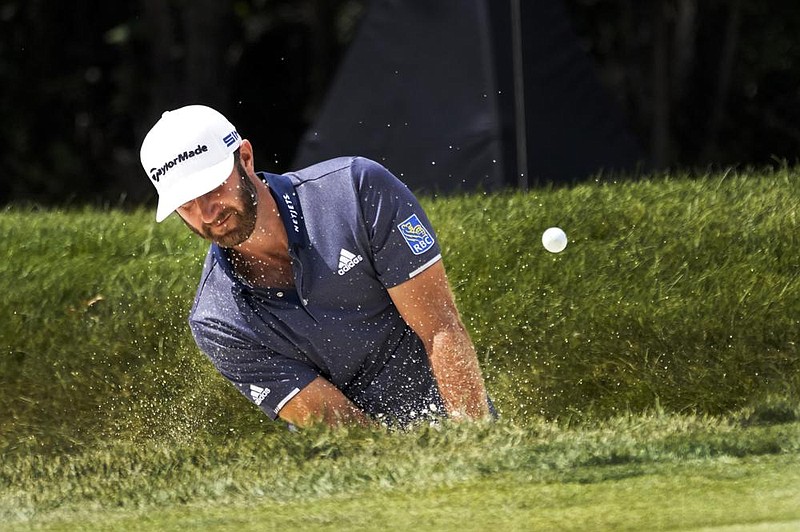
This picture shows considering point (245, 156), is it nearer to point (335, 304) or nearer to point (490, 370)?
point (335, 304)

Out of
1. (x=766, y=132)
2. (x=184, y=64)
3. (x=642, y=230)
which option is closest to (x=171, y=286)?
Result: (x=642, y=230)

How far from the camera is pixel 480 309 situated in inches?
233

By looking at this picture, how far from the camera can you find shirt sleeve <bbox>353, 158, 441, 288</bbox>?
164 inches

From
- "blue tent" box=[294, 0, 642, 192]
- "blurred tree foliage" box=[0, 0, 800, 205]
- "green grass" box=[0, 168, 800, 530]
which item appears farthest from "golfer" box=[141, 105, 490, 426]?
"blurred tree foliage" box=[0, 0, 800, 205]

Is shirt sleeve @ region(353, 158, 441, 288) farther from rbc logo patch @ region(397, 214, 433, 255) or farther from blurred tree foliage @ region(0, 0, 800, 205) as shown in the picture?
Answer: blurred tree foliage @ region(0, 0, 800, 205)

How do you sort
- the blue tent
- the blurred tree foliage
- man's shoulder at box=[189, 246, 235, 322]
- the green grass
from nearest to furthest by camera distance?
1. the green grass
2. man's shoulder at box=[189, 246, 235, 322]
3. the blue tent
4. the blurred tree foliage

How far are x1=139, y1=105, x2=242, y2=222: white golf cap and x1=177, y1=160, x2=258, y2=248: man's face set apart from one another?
0.13 ft

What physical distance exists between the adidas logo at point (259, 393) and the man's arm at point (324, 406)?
95 millimetres

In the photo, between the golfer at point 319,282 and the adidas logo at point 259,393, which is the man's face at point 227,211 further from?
the adidas logo at point 259,393

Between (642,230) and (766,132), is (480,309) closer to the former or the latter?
(642,230)

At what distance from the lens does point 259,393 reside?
182 inches

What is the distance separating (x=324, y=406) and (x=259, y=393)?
25 centimetres

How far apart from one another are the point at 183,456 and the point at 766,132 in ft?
49.0

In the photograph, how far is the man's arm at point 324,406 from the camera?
4465 millimetres
